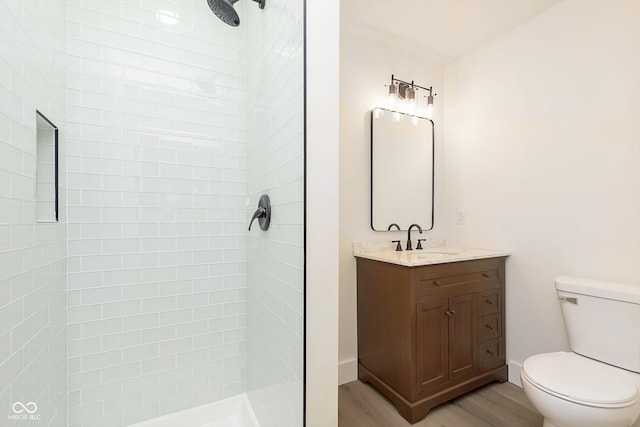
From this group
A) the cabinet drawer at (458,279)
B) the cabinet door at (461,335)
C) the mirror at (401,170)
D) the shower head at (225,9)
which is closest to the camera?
the shower head at (225,9)

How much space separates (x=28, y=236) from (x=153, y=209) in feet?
1.67

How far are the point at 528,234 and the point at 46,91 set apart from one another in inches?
107

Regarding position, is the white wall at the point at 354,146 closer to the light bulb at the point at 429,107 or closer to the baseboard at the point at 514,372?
the light bulb at the point at 429,107

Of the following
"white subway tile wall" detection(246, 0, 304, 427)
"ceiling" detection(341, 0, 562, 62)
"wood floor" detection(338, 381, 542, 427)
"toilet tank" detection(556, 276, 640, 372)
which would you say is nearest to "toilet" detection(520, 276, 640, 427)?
"toilet tank" detection(556, 276, 640, 372)

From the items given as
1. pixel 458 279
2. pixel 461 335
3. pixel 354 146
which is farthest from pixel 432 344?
pixel 354 146

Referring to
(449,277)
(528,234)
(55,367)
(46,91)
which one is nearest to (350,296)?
(449,277)

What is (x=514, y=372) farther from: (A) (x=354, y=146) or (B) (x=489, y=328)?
(A) (x=354, y=146)

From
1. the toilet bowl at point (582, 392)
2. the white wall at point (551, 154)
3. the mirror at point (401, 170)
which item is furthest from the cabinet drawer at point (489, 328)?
the mirror at point (401, 170)

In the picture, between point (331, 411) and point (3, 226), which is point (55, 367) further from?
point (331, 411)

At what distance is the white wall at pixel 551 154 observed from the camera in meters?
1.59

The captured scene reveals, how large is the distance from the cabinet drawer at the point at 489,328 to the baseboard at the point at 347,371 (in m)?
0.89

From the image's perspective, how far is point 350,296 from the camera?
2.12 meters

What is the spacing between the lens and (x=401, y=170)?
2266mm

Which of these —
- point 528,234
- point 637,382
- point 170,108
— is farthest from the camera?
point 528,234
